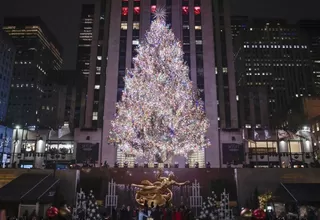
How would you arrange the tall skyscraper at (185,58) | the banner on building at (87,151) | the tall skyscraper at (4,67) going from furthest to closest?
the tall skyscraper at (4,67)
the tall skyscraper at (185,58)
the banner on building at (87,151)

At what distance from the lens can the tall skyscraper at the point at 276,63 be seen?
141 m

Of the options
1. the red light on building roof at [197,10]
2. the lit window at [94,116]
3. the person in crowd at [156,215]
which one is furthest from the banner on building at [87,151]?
the red light on building roof at [197,10]

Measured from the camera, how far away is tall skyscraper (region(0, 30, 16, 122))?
10269cm

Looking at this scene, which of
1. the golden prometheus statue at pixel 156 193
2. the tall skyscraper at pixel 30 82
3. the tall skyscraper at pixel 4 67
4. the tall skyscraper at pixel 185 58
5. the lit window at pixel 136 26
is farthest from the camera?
the tall skyscraper at pixel 30 82

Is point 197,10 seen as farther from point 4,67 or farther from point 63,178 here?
point 4,67

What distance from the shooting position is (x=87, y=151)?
165 ft

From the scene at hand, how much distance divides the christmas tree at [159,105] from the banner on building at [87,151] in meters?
16.4

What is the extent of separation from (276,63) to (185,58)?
343 feet

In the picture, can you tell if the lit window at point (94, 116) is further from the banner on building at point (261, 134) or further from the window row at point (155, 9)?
the banner on building at point (261, 134)

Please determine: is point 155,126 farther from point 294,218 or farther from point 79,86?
point 79,86

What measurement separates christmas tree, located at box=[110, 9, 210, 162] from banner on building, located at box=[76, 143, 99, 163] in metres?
16.4

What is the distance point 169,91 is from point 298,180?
51.1 ft

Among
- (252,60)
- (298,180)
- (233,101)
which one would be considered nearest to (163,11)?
(233,101)

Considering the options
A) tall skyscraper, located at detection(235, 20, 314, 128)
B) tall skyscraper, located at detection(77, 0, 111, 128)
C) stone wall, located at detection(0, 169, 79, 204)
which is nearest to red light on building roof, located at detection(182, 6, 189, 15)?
tall skyscraper, located at detection(77, 0, 111, 128)
